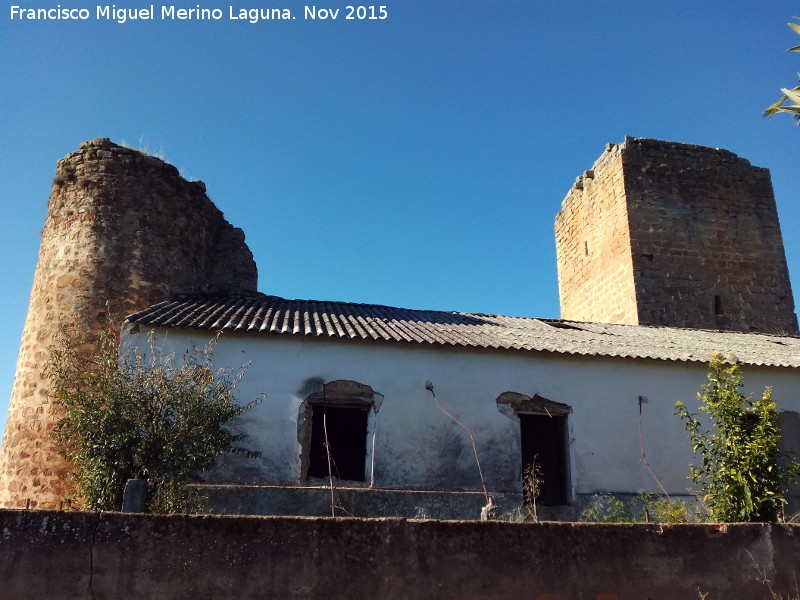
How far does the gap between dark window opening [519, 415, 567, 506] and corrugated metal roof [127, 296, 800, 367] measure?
1276 millimetres

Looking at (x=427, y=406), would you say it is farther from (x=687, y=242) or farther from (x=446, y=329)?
(x=687, y=242)

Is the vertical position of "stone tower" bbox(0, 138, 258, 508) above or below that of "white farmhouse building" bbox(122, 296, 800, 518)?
above

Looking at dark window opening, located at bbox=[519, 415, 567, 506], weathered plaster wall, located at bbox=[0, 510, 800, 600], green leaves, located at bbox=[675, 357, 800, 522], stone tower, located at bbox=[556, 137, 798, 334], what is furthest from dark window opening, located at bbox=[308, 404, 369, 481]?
stone tower, located at bbox=[556, 137, 798, 334]

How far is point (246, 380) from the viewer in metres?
8.94

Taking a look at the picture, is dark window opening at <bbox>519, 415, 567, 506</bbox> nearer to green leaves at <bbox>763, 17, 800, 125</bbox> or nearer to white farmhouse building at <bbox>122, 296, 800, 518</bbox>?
white farmhouse building at <bbox>122, 296, 800, 518</bbox>

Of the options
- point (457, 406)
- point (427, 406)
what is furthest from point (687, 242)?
point (427, 406)

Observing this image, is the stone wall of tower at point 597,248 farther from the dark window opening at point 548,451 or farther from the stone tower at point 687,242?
the dark window opening at point 548,451

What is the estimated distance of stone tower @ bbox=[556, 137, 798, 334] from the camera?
16.1 meters

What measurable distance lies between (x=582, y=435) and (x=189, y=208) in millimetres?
8134

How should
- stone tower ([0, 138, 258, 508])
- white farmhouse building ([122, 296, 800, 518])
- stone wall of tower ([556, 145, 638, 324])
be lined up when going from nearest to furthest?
white farmhouse building ([122, 296, 800, 518]), stone tower ([0, 138, 258, 508]), stone wall of tower ([556, 145, 638, 324])

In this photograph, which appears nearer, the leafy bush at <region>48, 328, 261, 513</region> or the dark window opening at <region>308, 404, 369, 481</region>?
the leafy bush at <region>48, 328, 261, 513</region>

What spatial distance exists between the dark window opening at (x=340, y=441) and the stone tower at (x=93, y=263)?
3.85 meters

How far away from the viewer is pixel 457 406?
373 inches

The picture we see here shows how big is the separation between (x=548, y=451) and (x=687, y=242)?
8331mm
